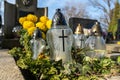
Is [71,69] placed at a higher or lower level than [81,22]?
lower

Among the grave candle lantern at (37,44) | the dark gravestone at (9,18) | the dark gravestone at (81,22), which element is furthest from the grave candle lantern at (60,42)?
the dark gravestone at (81,22)

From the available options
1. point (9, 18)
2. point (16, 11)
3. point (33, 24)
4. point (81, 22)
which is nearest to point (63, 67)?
point (33, 24)

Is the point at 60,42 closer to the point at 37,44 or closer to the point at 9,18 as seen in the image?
the point at 37,44

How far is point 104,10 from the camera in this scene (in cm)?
3709

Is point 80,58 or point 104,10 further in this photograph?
point 104,10

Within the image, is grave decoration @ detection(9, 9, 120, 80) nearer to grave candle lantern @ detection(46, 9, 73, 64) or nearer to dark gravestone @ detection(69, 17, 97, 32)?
grave candle lantern @ detection(46, 9, 73, 64)

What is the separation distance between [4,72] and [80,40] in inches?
67.2

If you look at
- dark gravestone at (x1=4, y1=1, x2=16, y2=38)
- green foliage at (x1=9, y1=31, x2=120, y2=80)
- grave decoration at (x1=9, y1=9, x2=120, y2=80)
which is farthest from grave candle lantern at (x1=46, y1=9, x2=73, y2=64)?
dark gravestone at (x1=4, y1=1, x2=16, y2=38)

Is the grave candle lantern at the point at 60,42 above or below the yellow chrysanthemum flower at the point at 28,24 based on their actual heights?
below

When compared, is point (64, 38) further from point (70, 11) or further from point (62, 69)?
point (70, 11)

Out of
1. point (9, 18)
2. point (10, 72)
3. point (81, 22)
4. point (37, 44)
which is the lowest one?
point (10, 72)

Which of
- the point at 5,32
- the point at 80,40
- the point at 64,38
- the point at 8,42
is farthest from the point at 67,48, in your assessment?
the point at 5,32

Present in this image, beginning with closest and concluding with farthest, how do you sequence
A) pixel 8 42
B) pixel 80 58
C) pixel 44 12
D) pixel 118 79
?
1. pixel 118 79
2. pixel 80 58
3. pixel 8 42
4. pixel 44 12

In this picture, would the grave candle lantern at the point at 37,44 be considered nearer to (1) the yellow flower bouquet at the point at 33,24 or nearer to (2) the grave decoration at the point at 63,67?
(2) the grave decoration at the point at 63,67
